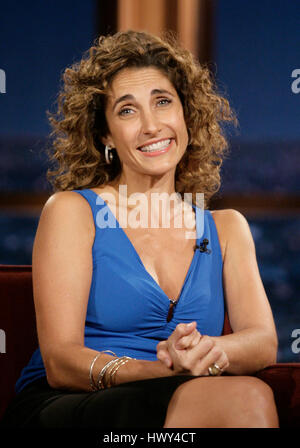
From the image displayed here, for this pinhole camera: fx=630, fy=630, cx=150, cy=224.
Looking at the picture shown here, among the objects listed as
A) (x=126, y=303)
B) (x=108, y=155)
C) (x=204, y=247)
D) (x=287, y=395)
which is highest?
(x=108, y=155)

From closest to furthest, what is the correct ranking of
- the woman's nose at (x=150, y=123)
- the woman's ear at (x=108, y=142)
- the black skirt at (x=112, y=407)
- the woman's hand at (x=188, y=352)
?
1. the black skirt at (x=112, y=407)
2. the woman's hand at (x=188, y=352)
3. the woman's nose at (x=150, y=123)
4. the woman's ear at (x=108, y=142)

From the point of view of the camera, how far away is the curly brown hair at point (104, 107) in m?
1.80

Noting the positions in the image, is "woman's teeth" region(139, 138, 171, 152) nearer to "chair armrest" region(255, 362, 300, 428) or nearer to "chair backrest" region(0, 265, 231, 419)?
"chair backrest" region(0, 265, 231, 419)

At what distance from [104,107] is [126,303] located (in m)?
0.59

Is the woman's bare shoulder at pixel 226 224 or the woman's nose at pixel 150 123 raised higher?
the woman's nose at pixel 150 123

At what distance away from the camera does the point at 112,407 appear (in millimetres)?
1221

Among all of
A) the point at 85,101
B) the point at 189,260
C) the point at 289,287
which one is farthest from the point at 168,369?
the point at 289,287

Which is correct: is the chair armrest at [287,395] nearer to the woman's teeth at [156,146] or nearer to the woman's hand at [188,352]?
the woman's hand at [188,352]

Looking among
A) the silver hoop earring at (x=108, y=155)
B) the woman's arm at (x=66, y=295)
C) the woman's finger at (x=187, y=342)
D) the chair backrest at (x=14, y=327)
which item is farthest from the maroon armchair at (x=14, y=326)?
the woman's finger at (x=187, y=342)

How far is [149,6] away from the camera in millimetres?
2676

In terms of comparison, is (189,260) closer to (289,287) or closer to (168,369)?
(168,369)

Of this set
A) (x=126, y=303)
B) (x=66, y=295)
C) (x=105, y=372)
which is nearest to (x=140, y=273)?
(x=126, y=303)

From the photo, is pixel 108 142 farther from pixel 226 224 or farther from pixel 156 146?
pixel 226 224

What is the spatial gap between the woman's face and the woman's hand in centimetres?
59
